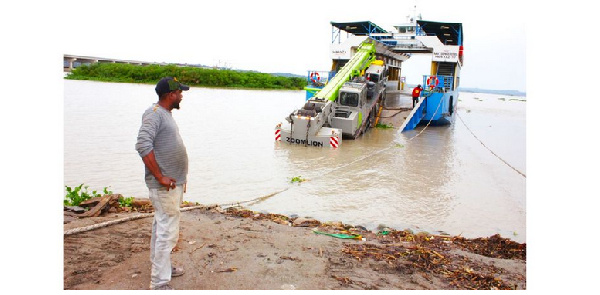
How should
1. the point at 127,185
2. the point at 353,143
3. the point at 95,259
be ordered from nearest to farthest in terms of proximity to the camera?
1. the point at 95,259
2. the point at 127,185
3. the point at 353,143

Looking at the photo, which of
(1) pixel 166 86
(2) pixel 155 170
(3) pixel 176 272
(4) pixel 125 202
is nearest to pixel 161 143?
(2) pixel 155 170

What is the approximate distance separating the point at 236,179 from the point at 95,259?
5966 mm

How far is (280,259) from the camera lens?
14.4 feet

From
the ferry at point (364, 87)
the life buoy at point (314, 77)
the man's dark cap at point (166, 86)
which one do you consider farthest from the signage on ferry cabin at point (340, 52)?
the man's dark cap at point (166, 86)

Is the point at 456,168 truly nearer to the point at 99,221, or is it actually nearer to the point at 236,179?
the point at 236,179

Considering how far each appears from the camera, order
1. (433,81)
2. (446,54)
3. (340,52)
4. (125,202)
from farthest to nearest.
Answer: (340,52) < (446,54) < (433,81) < (125,202)

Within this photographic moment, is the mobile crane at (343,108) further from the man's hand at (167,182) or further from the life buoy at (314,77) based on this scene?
the man's hand at (167,182)

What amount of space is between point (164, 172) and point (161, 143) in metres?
0.24

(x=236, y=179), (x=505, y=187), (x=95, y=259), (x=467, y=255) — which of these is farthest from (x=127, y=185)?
(x=505, y=187)

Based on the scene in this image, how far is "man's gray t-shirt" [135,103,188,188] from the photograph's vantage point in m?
3.42

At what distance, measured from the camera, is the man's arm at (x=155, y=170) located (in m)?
3.43

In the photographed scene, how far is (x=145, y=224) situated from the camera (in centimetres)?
535

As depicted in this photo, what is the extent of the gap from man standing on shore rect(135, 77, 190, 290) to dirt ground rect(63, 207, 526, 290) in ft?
0.91

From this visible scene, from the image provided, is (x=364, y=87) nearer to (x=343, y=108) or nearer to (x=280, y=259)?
(x=343, y=108)
